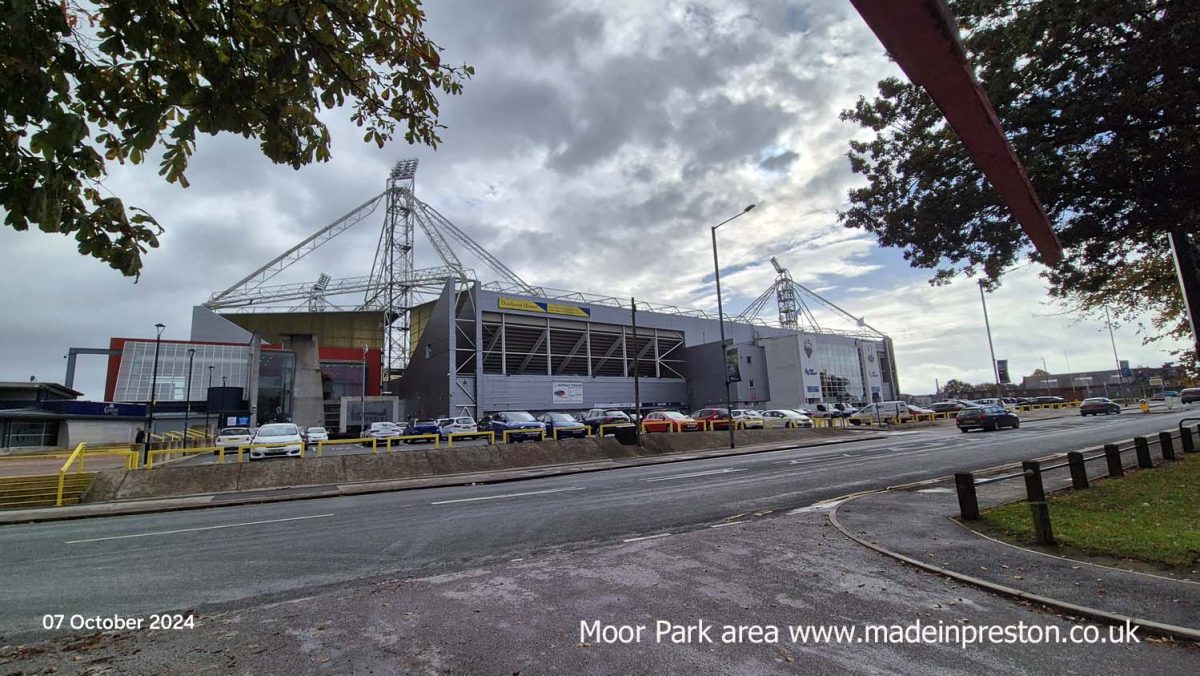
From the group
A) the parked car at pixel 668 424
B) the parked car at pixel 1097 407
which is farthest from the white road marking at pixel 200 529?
the parked car at pixel 1097 407

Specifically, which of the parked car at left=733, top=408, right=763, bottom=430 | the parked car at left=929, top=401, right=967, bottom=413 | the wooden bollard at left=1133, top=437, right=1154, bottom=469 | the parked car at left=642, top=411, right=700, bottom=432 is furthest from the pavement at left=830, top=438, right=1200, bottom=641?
the parked car at left=929, top=401, right=967, bottom=413

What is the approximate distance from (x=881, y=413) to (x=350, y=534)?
4689cm

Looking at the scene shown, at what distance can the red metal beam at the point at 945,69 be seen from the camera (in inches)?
105

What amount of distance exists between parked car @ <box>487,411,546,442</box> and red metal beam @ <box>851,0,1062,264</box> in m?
26.2

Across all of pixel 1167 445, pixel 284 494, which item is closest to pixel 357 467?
pixel 284 494

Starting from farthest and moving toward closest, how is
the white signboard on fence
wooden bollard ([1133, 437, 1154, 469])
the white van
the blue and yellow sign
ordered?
1. the white signboard on fence
2. the blue and yellow sign
3. the white van
4. wooden bollard ([1133, 437, 1154, 469])

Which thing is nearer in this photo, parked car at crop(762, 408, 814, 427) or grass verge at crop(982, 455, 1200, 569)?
grass verge at crop(982, 455, 1200, 569)

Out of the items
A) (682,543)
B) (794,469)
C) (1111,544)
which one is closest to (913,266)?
(794,469)

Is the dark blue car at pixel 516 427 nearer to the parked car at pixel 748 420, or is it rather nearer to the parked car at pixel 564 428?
the parked car at pixel 564 428

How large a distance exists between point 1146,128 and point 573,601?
1282 centimetres

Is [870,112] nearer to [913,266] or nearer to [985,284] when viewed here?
[913,266]

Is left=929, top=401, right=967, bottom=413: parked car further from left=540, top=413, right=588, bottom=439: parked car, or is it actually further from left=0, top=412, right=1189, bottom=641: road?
left=0, top=412, right=1189, bottom=641: road

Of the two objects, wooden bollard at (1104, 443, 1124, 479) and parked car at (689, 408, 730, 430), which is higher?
parked car at (689, 408, 730, 430)

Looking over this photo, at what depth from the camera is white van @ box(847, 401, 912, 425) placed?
44.7 metres
